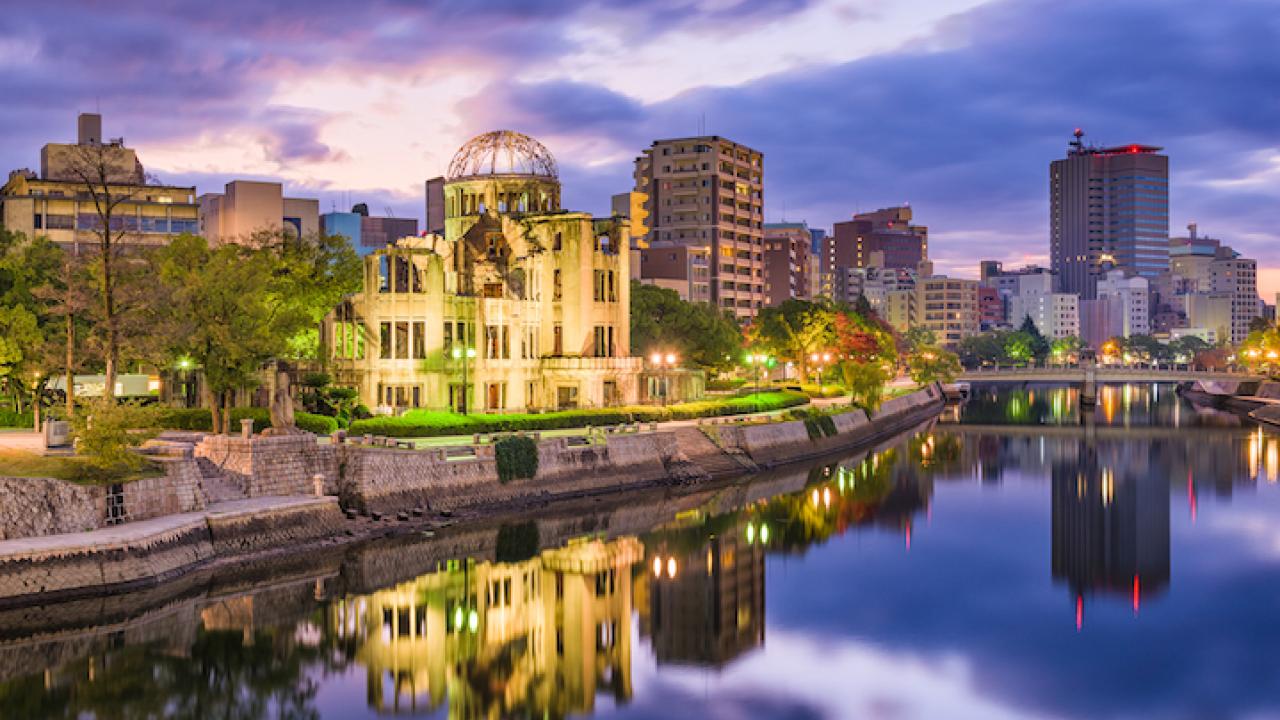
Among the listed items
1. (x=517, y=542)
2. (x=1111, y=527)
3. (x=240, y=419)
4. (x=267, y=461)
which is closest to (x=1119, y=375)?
(x=1111, y=527)

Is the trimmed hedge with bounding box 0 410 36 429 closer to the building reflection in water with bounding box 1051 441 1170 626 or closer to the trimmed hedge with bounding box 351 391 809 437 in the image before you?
the trimmed hedge with bounding box 351 391 809 437

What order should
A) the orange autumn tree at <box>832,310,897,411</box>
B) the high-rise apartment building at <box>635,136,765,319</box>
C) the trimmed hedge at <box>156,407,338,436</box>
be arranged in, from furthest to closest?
the high-rise apartment building at <box>635,136,765,319</box> < the orange autumn tree at <box>832,310,897,411</box> < the trimmed hedge at <box>156,407,338,436</box>

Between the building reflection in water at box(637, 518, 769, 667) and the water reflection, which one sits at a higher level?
the water reflection

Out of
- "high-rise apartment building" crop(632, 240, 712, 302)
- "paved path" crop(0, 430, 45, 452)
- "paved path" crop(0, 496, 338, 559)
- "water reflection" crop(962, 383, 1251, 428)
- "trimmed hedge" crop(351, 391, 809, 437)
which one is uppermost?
"high-rise apartment building" crop(632, 240, 712, 302)

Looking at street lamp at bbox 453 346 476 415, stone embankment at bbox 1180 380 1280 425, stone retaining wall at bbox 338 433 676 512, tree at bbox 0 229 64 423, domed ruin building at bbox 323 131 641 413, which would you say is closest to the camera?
stone retaining wall at bbox 338 433 676 512

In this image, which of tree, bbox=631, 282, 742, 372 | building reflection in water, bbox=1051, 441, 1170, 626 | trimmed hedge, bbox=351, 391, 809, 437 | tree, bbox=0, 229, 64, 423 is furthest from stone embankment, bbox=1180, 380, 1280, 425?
tree, bbox=0, 229, 64, 423

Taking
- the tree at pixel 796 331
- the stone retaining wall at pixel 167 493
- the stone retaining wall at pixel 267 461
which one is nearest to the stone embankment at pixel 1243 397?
the tree at pixel 796 331

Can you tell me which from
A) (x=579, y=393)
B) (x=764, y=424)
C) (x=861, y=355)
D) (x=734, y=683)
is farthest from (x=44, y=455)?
(x=861, y=355)

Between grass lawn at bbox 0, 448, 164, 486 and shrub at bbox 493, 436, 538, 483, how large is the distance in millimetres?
17527

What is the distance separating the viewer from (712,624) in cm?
3959

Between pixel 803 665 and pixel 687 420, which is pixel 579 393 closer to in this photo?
pixel 687 420

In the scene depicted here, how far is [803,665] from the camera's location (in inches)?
1404

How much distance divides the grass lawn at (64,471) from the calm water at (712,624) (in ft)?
16.1

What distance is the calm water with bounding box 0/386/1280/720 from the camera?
105 feet
